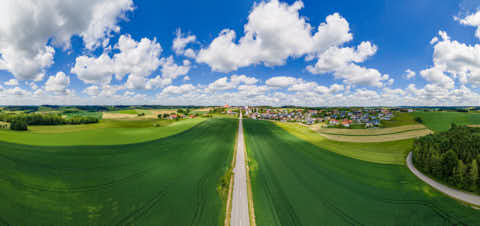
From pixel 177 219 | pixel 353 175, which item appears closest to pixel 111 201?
pixel 177 219

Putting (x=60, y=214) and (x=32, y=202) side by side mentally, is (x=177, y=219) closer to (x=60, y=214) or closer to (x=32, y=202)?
(x=60, y=214)

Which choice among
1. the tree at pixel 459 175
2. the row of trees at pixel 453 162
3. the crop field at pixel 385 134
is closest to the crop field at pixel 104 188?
the tree at pixel 459 175

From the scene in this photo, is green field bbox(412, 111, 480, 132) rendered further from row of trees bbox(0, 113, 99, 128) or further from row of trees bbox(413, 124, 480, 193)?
row of trees bbox(0, 113, 99, 128)

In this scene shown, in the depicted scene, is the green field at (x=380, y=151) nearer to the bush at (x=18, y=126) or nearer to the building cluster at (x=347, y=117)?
the building cluster at (x=347, y=117)

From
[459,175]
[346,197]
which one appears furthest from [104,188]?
[459,175]

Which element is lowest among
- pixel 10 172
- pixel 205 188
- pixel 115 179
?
pixel 205 188

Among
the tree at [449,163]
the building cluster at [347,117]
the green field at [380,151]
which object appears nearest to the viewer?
the tree at [449,163]

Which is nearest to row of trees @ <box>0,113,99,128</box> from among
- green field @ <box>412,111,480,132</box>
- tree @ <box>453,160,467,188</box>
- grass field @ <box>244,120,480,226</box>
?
grass field @ <box>244,120,480,226</box>
